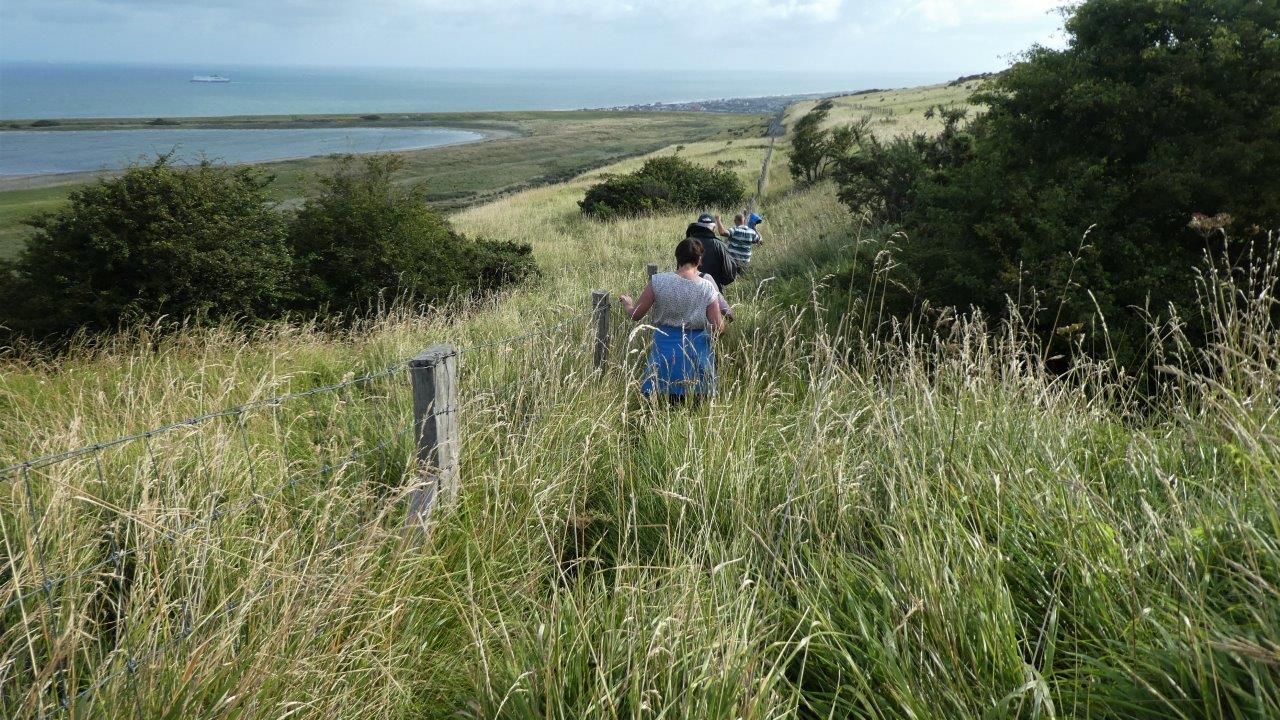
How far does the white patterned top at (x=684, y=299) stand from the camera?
5.43m

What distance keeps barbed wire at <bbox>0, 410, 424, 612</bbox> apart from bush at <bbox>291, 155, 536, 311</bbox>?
25.7ft

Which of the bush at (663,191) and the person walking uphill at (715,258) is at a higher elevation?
the bush at (663,191)

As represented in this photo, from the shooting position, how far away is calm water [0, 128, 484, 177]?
6019 cm

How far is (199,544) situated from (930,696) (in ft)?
→ 7.27

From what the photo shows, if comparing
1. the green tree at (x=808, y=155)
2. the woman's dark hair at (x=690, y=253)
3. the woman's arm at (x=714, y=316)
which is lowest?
the woman's arm at (x=714, y=316)

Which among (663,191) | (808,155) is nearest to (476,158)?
(663,191)

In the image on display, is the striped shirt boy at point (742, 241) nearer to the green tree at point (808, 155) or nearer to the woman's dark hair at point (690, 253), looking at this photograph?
the woman's dark hair at point (690, 253)

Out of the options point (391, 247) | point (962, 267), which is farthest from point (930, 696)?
point (391, 247)

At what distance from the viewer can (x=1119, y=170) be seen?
23.0 feet

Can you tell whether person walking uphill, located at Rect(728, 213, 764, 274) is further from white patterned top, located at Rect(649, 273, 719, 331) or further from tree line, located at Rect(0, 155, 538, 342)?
white patterned top, located at Rect(649, 273, 719, 331)

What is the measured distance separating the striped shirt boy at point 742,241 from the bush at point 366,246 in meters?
4.10

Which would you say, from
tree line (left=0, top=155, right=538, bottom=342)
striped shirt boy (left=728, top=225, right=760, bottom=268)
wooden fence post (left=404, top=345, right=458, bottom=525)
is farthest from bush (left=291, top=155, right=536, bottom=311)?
wooden fence post (left=404, top=345, right=458, bottom=525)

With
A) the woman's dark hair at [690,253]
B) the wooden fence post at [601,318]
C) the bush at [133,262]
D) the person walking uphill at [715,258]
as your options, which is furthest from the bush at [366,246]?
the woman's dark hair at [690,253]

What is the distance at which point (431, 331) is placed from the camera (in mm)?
7551
